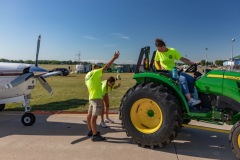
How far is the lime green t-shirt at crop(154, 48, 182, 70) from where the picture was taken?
216 inches

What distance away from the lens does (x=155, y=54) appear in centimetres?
603

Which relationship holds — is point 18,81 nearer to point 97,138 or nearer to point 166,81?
point 97,138

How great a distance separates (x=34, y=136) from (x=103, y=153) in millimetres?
2030

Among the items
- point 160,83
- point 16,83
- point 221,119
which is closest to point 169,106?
point 160,83

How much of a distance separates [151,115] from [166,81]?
0.77 m

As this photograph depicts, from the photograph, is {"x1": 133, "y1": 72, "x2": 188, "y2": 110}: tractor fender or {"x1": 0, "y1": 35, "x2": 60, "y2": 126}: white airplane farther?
{"x1": 0, "y1": 35, "x2": 60, "y2": 126}: white airplane

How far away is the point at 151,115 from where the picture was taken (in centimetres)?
523

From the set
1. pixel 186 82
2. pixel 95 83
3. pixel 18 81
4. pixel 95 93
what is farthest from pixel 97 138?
pixel 18 81

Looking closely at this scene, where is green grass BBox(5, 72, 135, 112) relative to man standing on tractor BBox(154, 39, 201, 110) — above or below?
below

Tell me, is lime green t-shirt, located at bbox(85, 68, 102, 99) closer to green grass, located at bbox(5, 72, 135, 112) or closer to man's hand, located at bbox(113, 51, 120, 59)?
→ man's hand, located at bbox(113, 51, 120, 59)

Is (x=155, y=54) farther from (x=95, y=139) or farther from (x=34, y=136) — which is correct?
(x=34, y=136)

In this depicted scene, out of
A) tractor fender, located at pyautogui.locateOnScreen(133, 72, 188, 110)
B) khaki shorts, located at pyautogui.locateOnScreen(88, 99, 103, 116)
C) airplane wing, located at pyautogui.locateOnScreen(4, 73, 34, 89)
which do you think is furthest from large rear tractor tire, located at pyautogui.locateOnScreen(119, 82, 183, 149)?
airplane wing, located at pyautogui.locateOnScreen(4, 73, 34, 89)

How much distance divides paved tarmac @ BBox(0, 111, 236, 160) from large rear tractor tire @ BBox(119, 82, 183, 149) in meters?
0.25

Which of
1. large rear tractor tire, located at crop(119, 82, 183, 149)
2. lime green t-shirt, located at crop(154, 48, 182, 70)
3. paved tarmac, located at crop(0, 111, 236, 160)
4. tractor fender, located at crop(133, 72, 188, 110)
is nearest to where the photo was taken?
paved tarmac, located at crop(0, 111, 236, 160)
